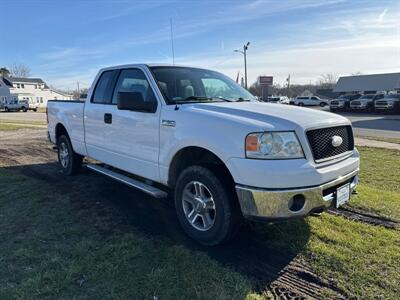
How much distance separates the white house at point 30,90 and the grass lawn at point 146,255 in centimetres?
7415

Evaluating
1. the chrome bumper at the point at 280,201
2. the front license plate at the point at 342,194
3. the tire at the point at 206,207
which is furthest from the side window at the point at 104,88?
the front license plate at the point at 342,194

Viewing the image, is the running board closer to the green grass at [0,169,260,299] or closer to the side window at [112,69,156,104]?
the green grass at [0,169,260,299]

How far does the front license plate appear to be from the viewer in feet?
11.5

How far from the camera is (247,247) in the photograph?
3.75 metres

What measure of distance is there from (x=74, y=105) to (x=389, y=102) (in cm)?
3298

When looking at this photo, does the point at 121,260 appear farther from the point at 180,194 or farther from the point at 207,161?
the point at 207,161

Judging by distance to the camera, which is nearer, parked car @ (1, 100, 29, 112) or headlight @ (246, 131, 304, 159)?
headlight @ (246, 131, 304, 159)

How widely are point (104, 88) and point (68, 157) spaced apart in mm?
1965

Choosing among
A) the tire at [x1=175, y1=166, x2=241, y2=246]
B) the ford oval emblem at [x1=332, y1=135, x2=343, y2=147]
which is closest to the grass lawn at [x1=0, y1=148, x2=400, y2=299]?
the tire at [x1=175, y1=166, x2=241, y2=246]

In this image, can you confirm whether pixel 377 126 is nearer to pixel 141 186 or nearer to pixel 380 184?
pixel 380 184

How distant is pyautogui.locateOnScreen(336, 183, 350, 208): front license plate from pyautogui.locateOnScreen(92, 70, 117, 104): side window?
3407 mm

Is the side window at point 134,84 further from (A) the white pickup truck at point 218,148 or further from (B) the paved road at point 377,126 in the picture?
(B) the paved road at point 377,126

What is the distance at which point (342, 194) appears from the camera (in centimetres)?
358

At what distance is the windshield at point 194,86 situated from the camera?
14.2 feet
